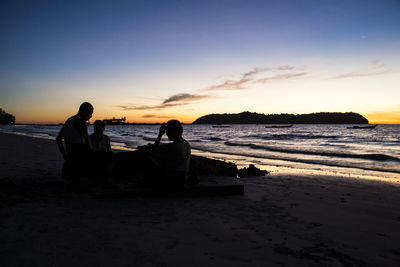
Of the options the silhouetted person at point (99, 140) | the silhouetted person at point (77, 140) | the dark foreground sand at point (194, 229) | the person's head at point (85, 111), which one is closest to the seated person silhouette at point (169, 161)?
the dark foreground sand at point (194, 229)

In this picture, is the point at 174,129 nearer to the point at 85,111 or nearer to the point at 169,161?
the point at 169,161

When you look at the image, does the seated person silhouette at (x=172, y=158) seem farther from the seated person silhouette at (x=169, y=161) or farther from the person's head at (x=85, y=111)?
the person's head at (x=85, y=111)

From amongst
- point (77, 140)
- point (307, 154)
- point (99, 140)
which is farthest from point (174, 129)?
point (307, 154)

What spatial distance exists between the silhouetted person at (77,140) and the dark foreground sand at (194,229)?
0.66 meters

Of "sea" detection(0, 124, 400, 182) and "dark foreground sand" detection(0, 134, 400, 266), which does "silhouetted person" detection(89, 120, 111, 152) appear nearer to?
"dark foreground sand" detection(0, 134, 400, 266)

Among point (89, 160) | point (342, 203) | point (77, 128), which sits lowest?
point (342, 203)

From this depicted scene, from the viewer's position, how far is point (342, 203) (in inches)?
223

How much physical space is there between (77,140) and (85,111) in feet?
2.06

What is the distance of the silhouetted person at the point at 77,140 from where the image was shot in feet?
17.2

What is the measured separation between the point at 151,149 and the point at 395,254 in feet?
14.8

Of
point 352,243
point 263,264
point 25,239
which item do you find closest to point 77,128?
point 25,239

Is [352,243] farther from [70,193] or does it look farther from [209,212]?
[70,193]

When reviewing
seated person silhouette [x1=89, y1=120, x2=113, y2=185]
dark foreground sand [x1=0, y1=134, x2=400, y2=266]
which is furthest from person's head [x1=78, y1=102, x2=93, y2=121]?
dark foreground sand [x1=0, y1=134, x2=400, y2=266]

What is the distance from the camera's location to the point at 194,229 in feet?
12.4
